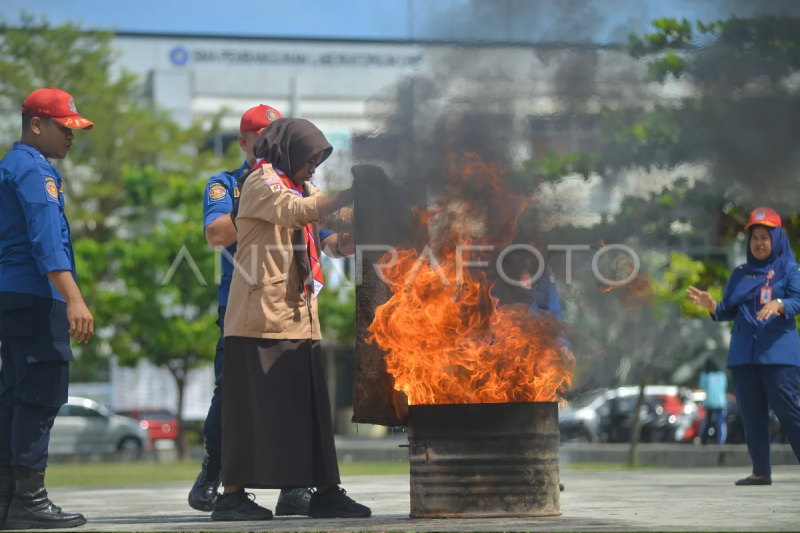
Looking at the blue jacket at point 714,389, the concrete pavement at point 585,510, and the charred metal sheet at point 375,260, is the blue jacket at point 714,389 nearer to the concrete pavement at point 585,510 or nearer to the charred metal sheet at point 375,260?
the concrete pavement at point 585,510

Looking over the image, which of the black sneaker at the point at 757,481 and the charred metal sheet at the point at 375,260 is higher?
the charred metal sheet at the point at 375,260

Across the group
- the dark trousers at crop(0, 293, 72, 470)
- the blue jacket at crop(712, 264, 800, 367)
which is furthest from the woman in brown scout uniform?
the blue jacket at crop(712, 264, 800, 367)

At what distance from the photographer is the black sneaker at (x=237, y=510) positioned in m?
5.65

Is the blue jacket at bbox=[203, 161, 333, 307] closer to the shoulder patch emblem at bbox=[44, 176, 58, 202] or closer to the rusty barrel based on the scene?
the shoulder patch emblem at bbox=[44, 176, 58, 202]

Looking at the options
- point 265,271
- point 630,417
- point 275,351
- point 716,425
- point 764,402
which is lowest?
point 630,417

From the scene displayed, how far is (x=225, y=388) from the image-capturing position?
Result: 18.8 ft

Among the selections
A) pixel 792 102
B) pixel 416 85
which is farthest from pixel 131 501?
pixel 792 102

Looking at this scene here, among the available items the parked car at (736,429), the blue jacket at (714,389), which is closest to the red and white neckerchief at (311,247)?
the parked car at (736,429)

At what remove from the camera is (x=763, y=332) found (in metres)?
8.00

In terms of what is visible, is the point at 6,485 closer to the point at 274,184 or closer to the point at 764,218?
the point at 274,184

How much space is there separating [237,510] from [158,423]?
28667 mm

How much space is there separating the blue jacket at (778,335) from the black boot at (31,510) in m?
4.79

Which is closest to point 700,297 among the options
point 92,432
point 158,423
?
point 92,432

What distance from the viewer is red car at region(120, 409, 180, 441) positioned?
33.0 metres
